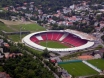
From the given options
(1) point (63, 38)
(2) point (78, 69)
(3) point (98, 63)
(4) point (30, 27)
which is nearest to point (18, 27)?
(4) point (30, 27)

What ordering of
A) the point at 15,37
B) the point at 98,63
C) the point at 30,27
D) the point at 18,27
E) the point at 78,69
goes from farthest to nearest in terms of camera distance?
the point at 30,27
the point at 18,27
the point at 15,37
the point at 98,63
the point at 78,69

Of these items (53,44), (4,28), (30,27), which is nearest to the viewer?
(53,44)

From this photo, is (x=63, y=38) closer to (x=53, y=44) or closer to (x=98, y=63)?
(x=53, y=44)

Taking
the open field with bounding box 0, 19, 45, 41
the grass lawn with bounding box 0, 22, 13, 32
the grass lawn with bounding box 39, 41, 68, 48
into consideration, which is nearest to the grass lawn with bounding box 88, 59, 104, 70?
the grass lawn with bounding box 39, 41, 68, 48

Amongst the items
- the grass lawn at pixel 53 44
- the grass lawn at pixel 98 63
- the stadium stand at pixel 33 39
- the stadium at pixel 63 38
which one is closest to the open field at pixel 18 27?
the stadium stand at pixel 33 39

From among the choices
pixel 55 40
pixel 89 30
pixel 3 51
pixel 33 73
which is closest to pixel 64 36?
pixel 55 40

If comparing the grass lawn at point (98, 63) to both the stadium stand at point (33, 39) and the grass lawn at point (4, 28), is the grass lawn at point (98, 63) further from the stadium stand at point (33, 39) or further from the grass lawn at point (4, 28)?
the grass lawn at point (4, 28)
